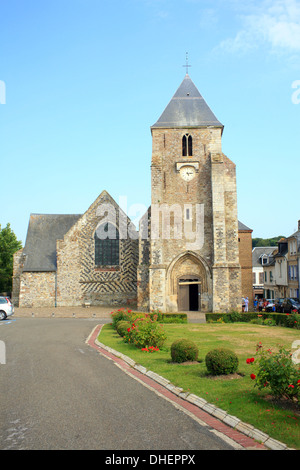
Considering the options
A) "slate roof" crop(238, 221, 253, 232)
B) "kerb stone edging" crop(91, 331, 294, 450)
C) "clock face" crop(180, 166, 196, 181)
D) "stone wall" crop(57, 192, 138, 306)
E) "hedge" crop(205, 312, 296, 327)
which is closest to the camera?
"kerb stone edging" crop(91, 331, 294, 450)

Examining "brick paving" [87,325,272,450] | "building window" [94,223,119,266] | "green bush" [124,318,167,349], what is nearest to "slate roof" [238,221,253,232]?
"building window" [94,223,119,266]

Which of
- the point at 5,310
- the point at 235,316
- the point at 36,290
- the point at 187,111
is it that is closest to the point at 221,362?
the point at 235,316

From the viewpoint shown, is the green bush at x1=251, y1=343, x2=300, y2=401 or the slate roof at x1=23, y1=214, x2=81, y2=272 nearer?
the green bush at x1=251, y1=343, x2=300, y2=401

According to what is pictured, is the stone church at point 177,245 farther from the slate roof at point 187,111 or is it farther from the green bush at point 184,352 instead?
the green bush at point 184,352

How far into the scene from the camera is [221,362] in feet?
32.3

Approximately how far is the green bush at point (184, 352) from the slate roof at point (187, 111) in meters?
22.1

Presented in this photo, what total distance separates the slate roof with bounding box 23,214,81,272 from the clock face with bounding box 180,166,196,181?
14.5 m

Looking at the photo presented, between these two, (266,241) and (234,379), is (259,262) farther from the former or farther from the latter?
(234,379)

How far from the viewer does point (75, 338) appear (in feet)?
57.5

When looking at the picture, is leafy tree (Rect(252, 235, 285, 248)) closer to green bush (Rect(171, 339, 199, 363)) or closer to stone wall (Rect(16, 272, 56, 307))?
stone wall (Rect(16, 272, 56, 307))

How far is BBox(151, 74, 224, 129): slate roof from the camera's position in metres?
30.8

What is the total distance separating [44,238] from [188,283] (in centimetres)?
1615

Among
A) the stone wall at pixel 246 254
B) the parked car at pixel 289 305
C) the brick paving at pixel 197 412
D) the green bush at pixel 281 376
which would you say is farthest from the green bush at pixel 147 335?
the stone wall at pixel 246 254
